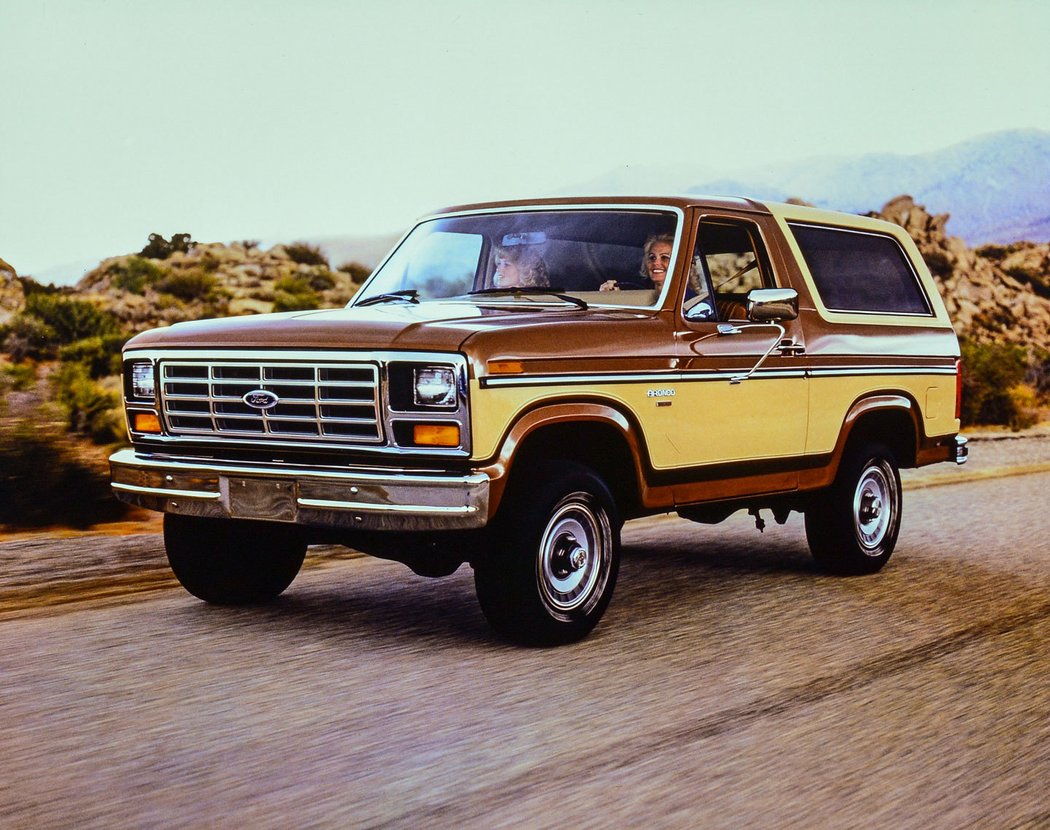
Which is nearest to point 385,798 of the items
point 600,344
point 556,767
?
point 556,767

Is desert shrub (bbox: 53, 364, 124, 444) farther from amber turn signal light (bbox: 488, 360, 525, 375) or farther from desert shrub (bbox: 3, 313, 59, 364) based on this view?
amber turn signal light (bbox: 488, 360, 525, 375)

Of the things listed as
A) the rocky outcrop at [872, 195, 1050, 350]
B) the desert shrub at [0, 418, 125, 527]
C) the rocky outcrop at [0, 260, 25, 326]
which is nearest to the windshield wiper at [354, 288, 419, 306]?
the desert shrub at [0, 418, 125, 527]

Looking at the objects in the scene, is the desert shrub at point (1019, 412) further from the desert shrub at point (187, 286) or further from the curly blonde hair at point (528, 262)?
the curly blonde hair at point (528, 262)

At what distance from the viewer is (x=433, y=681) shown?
5.80 m

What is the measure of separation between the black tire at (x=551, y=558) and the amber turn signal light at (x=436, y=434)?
45 centimetres

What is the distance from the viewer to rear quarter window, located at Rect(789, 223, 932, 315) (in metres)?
8.46

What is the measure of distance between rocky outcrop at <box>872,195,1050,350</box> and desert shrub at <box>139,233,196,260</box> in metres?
22.1

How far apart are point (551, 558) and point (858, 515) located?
295cm

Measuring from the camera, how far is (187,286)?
33281mm

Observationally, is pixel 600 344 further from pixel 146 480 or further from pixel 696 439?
pixel 146 480

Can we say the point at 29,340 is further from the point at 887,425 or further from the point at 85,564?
the point at 887,425

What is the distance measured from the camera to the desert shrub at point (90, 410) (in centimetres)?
1585

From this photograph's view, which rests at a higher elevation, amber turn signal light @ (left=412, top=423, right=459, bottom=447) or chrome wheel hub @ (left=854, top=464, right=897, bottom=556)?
amber turn signal light @ (left=412, top=423, right=459, bottom=447)

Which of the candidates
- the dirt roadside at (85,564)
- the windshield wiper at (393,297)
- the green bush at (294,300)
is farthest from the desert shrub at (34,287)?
the windshield wiper at (393,297)
